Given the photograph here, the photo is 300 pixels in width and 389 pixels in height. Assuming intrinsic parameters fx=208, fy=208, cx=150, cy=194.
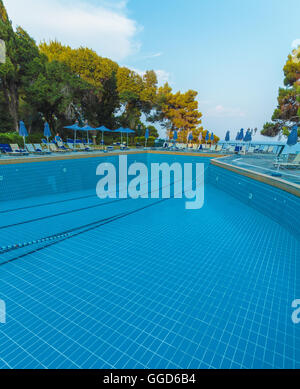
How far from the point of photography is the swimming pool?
2.10 metres

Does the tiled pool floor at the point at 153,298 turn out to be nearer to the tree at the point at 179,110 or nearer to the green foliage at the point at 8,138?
the green foliage at the point at 8,138

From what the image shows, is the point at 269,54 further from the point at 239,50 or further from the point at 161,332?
the point at 161,332

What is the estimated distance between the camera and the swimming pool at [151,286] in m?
2.10

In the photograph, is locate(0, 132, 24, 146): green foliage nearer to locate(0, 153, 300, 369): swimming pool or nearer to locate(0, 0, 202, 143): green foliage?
locate(0, 0, 202, 143): green foliage

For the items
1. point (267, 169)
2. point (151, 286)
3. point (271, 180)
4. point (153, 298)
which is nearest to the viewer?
point (153, 298)

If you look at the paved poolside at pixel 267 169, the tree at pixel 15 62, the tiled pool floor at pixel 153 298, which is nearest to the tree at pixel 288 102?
the paved poolside at pixel 267 169

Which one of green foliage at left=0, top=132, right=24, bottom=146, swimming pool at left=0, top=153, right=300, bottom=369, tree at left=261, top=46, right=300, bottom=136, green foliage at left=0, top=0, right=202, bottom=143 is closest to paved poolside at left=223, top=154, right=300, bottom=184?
swimming pool at left=0, top=153, right=300, bottom=369

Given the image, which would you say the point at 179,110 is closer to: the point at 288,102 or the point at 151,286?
the point at 288,102

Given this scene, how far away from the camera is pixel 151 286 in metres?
3.05

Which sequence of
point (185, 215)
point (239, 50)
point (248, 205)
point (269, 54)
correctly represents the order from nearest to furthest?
point (185, 215)
point (248, 205)
point (269, 54)
point (239, 50)

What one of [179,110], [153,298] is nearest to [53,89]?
[179,110]
